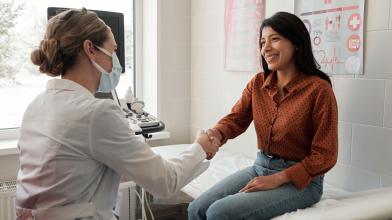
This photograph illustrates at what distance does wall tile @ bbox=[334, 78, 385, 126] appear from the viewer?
1714 mm

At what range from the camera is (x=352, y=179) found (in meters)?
1.88

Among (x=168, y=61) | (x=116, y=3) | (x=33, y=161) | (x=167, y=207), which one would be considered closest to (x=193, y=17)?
(x=168, y=61)

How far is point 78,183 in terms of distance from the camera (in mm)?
1140

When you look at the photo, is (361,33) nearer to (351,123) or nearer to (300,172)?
(351,123)

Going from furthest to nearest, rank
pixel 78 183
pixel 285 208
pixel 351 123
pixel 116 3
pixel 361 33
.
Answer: pixel 116 3
pixel 351 123
pixel 361 33
pixel 285 208
pixel 78 183

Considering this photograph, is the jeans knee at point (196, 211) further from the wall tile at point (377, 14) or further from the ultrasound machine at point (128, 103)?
the wall tile at point (377, 14)

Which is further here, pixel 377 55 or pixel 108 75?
pixel 377 55

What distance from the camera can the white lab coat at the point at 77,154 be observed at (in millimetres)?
1105

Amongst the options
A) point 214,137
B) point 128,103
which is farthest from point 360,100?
point 128,103

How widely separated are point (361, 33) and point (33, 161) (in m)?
1.45

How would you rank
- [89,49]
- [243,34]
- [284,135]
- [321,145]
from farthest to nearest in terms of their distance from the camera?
[243,34] < [284,135] < [321,145] < [89,49]

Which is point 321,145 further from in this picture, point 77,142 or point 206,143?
point 77,142

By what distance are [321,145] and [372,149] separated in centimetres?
45

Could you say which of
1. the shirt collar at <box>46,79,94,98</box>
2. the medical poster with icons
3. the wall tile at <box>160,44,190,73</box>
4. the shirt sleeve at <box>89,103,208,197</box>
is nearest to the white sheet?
the shirt sleeve at <box>89,103,208,197</box>
